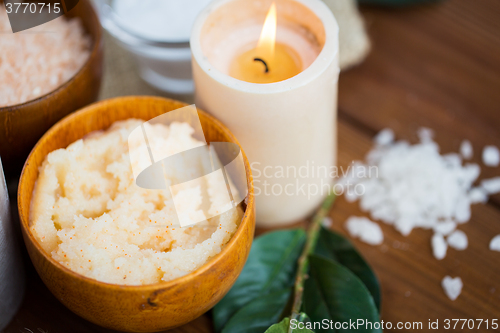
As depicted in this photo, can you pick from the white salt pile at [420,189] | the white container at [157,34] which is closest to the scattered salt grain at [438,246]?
the white salt pile at [420,189]

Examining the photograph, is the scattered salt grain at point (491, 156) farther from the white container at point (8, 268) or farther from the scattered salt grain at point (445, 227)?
the white container at point (8, 268)

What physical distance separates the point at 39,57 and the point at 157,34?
154mm

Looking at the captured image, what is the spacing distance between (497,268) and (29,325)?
1.57 feet

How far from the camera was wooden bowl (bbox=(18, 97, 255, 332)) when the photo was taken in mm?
342

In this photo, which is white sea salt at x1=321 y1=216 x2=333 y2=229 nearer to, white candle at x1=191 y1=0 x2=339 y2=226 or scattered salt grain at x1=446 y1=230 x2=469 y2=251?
white candle at x1=191 y1=0 x2=339 y2=226

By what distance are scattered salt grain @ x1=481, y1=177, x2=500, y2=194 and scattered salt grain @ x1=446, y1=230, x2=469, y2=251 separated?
71mm

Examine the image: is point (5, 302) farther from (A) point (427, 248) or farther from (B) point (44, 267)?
(A) point (427, 248)

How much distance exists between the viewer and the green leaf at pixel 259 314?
0.43m

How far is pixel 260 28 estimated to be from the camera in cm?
51

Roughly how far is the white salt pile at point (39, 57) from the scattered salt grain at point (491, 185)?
48cm

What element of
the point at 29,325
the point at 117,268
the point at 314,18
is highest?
the point at 314,18

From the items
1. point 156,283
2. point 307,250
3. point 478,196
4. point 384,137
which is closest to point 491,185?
point 478,196

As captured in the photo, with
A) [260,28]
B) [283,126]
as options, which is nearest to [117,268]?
[283,126]

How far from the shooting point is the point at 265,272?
0.49m
